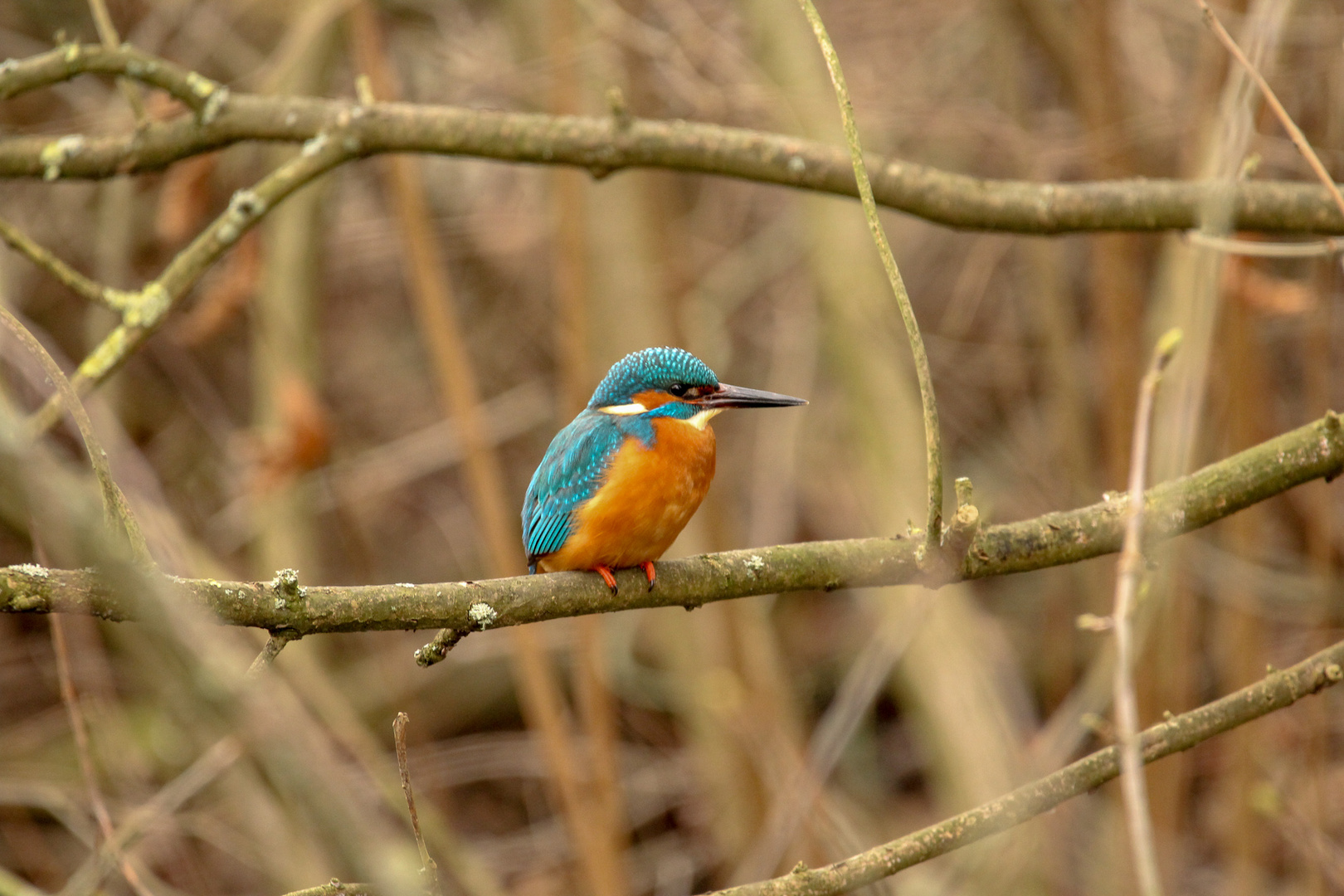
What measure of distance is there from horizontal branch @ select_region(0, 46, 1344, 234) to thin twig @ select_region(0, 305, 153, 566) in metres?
1.45

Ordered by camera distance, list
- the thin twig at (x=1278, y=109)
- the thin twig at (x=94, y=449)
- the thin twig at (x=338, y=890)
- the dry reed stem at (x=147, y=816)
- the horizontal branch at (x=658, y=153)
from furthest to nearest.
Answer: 1. the horizontal branch at (x=658, y=153)
2. the dry reed stem at (x=147, y=816)
3. the thin twig at (x=1278, y=109)
4. the thin twig at (x=338, y=890)
5. the thin twig at (x=94, y=449)

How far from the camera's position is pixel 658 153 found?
2.91 meters

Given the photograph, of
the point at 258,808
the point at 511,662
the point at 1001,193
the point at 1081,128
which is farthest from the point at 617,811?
the point at 1081,128

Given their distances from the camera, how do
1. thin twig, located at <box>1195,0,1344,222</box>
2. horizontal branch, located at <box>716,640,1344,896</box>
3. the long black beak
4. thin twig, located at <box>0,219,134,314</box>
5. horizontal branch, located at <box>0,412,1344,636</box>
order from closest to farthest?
thin twig, located at <box>1195,0,1344,222</box> < horizontal branch, located at <box>716,640,1344,896</box> < horizontal branch, located at <box>0,412,1344,636</box> < thin twig, located at <box>0,219,134,314</box> < the long black beak

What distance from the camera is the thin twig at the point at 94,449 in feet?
5.01

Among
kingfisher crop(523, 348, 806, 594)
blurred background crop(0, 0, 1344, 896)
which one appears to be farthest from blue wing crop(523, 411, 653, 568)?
blurred background crop(0, 0, 1344, 896)

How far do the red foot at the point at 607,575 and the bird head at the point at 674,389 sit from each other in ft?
2.13

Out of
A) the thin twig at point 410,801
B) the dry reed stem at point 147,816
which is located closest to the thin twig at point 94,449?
the thin twig at point 410,801

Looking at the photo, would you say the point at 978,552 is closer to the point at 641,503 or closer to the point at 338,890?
the point at 641,503

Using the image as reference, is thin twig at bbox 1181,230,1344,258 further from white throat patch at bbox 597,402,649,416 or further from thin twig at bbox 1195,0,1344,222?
white throat patch at bbox 597,402,649,416

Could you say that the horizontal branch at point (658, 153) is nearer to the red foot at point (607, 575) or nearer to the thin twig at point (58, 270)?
the thin twig at point (58, 270)

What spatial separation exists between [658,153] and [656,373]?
22.4 inches

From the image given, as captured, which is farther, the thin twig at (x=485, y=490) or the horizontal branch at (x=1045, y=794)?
the thin twig at (x=485, y=490)

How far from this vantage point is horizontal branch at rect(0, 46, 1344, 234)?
113 inches
